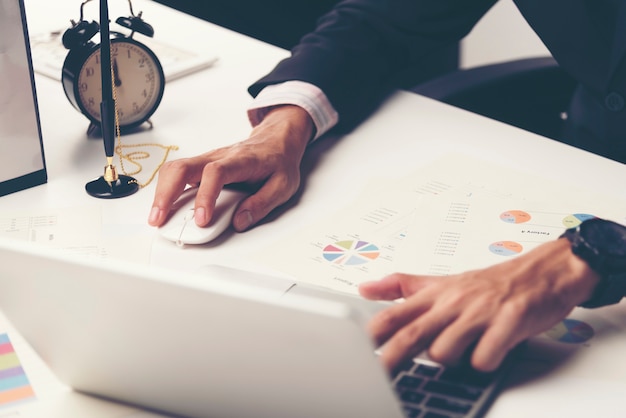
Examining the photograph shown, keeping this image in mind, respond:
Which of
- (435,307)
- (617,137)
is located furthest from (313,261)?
(617,137)

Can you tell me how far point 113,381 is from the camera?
2.35ft

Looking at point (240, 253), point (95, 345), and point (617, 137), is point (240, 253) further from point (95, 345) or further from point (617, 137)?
point (617, 137)

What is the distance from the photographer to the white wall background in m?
2.80

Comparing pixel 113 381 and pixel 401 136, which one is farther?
pixel 401 136

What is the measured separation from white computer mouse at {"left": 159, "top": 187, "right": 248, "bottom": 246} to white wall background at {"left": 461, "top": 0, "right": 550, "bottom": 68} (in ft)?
6.62

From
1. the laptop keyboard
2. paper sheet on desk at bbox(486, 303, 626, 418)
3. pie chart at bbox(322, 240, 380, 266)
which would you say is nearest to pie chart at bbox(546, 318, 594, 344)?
paper sheet on desk at bbox(486, 303, 626, 418)

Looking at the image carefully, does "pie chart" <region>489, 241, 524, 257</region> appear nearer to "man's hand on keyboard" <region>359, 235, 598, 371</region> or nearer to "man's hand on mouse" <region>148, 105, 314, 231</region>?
"man's hand on keyboard" <region>359, 235, 598, 371</region>

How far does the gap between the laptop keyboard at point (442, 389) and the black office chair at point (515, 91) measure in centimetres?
76

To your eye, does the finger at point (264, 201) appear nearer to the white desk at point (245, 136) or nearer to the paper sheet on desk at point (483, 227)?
the white desk at point (245, 136)

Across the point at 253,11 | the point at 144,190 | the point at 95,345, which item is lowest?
the point at 253,11

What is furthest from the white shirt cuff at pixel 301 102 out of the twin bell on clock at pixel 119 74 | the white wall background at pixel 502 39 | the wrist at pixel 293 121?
the white wall background at pixel 502 39

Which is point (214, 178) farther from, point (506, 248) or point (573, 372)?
point (573, 372)

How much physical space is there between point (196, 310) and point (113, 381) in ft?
0.58

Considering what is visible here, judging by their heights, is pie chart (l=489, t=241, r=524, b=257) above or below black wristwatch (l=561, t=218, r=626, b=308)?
below
